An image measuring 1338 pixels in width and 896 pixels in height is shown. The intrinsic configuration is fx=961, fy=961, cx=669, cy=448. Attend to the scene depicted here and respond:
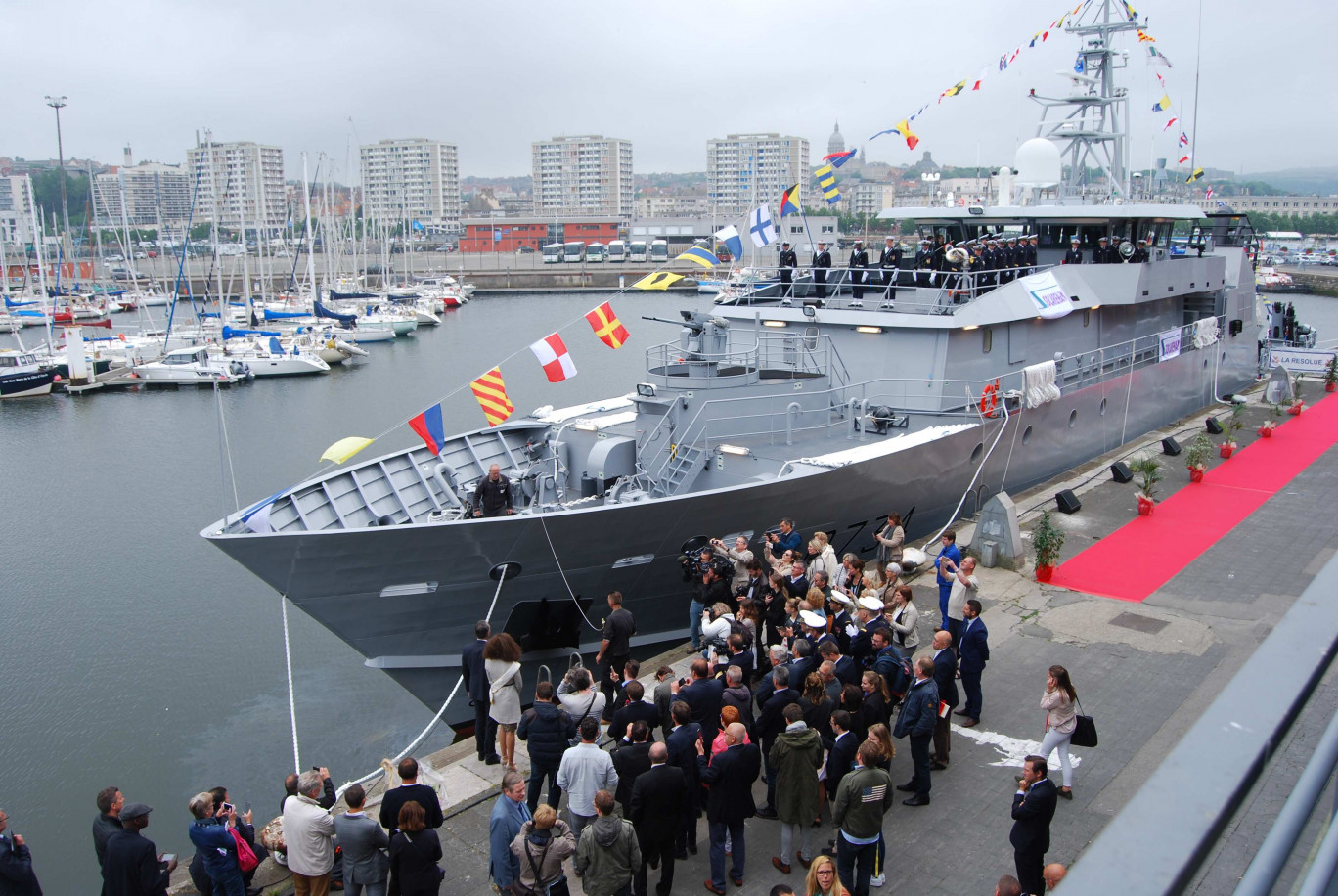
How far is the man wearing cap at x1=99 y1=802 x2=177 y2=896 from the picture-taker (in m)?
6.28

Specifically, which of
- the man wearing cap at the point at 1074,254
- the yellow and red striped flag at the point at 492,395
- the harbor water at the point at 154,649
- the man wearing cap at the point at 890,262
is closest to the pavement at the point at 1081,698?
the yellow and red striped flag at the point at 492,395

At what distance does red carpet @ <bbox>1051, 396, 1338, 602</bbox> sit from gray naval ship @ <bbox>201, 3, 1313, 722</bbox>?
7.87ft

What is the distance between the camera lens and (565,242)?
138 metres

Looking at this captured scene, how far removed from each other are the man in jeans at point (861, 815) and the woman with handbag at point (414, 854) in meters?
2.59

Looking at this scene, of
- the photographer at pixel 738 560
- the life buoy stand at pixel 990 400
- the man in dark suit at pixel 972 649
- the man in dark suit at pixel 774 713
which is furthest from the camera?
the life buoy stand at pixel 990 400

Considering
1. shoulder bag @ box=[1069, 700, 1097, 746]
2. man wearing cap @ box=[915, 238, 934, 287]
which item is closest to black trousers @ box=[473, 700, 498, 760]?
shoulder bag @ box=[1069, 700, 1097, 746]

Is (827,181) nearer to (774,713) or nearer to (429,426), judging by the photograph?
(429,426)

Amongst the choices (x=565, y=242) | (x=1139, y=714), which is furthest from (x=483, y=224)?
(x=1139, y=714)

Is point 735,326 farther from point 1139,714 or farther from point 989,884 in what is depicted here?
point 989,884

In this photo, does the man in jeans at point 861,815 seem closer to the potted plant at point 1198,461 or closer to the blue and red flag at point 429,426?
the blue and red flag at point 429,426

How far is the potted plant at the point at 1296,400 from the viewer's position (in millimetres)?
22812

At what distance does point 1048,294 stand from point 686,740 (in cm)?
1303

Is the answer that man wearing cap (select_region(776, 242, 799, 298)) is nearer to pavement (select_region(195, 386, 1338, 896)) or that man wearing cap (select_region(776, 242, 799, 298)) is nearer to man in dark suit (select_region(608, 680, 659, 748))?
pavement (select_region(195, 386, 1338, 896))

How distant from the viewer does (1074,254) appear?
63.8ft
